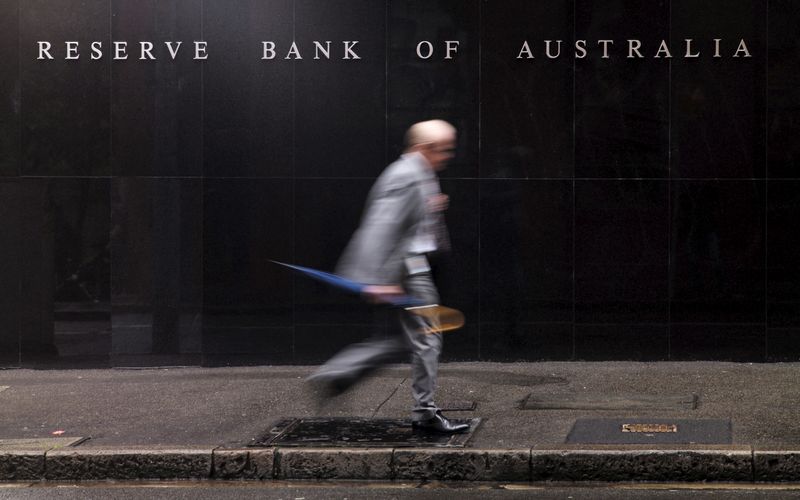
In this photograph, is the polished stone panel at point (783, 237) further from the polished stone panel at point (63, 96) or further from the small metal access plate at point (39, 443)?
the small metal access plate at point (39, 443)

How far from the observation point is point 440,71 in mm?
10531

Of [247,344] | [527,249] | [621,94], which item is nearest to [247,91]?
[247,344]

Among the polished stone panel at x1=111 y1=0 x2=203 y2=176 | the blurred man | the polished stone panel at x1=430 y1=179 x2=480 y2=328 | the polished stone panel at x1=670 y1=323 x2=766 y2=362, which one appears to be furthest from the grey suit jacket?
the polished stone panel at x1=670 y1=323 x2=766 y2=362

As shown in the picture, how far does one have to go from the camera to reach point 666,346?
1048 cm

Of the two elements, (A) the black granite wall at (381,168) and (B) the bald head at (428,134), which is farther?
(A) the black granite wall at (381,168)

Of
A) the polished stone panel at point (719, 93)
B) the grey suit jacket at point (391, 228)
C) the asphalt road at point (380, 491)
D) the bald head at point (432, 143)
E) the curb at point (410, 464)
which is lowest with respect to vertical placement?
the asphalt road at point (380, 491)

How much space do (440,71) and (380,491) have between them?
490 cm

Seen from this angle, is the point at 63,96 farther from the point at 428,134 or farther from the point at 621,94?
the point at 621,94

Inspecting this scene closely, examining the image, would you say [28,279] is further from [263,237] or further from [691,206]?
[691,206]

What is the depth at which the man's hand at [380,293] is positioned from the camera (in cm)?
→ 672

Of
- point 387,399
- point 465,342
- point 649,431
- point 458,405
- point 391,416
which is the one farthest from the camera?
point 465,342

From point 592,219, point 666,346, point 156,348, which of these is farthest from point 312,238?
point 666,346

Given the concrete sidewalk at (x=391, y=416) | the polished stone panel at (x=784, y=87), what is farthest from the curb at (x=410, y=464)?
the polished stone panel at (x=784, y=87)

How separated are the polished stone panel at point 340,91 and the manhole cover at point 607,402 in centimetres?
288
